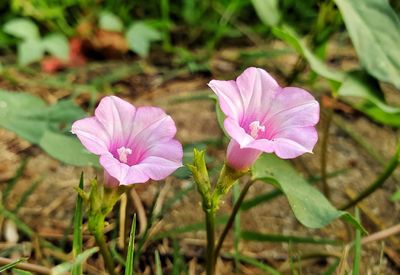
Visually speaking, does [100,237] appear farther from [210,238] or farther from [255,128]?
[255,128]

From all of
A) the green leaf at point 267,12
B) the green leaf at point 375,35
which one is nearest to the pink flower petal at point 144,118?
the green leaf at point 375,35

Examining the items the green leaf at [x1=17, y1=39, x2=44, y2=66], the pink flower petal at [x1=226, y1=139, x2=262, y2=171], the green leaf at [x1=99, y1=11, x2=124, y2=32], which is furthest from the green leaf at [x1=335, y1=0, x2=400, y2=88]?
the green leaf at [x1=17, y1=39, x2=44, y2=66]

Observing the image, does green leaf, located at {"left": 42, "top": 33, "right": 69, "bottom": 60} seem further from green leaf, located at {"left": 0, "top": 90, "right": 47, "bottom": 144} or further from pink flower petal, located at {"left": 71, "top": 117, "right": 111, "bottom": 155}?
pink flower petal, located at {"left": 71, "top": 117, "right": 111, "bottom": 155}

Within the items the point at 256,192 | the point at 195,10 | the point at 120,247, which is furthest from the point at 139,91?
the point at 120,247

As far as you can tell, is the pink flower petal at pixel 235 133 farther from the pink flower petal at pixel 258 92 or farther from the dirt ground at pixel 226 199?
the dirt ground at pixel 226 199

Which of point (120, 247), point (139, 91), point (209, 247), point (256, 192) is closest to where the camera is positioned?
point (209, 247)

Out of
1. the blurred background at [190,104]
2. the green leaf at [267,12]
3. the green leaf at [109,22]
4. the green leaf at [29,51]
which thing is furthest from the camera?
the green leaf at [109,22]

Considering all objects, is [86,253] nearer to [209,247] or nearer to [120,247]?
[209,247]
